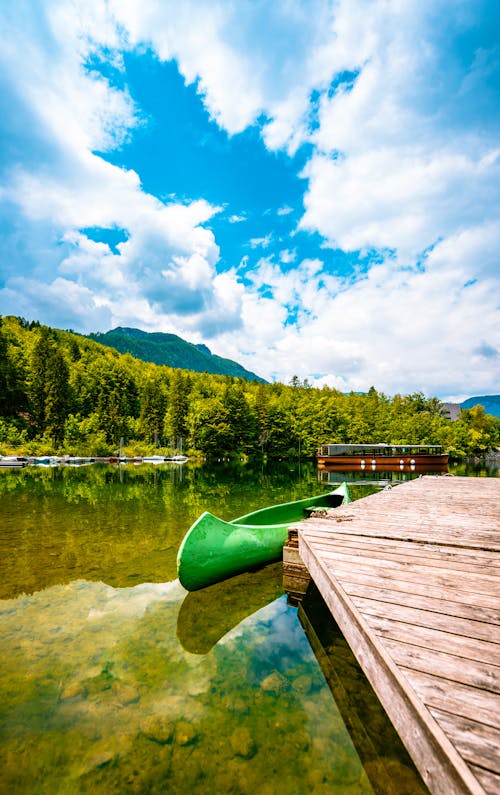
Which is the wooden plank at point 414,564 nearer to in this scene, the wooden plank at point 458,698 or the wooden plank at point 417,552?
the wooden plank at point 417,552

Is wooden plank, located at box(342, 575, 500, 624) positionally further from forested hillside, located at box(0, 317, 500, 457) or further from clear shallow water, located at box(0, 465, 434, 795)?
forested hillside, located at box(0, 317, 500, 457)

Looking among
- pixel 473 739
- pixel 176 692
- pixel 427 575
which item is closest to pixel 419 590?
pixel 427 575

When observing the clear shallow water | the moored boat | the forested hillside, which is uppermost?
the forested hillside

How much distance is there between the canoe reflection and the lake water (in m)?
0.03

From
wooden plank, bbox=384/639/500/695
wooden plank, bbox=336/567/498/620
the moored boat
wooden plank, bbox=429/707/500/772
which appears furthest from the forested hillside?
wooden plank, bbox=429/707/500/772

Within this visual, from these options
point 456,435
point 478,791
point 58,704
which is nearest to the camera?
point 478,791

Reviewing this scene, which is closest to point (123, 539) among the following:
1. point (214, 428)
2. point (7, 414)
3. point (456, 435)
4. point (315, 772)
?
point (315, 772)

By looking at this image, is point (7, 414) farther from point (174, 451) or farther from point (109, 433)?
point (174, 451)

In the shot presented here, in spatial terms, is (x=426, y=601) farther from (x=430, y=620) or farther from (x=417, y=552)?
(x=417, y=552)

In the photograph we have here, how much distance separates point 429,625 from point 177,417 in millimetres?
67025

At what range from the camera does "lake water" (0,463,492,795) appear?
11.0 feet

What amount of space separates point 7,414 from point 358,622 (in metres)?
71.0

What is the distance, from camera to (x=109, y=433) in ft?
207

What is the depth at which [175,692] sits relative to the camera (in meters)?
4.39
